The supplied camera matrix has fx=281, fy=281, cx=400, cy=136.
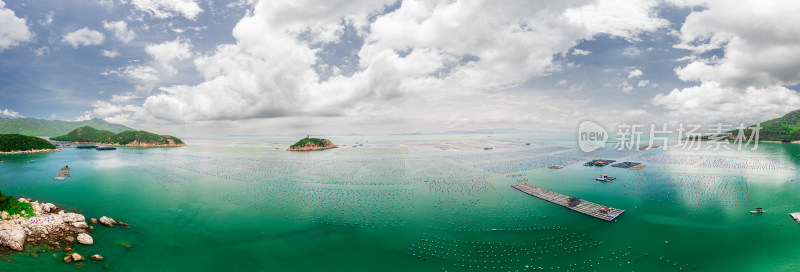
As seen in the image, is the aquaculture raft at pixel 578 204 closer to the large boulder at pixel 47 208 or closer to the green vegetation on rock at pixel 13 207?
the green vegetation on rock at pixel 13 207

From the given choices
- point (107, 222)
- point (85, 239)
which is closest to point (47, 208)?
point (107, 222)

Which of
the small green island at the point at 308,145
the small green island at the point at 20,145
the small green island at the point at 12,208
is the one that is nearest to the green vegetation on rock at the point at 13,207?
the small green island at the point at 12,208

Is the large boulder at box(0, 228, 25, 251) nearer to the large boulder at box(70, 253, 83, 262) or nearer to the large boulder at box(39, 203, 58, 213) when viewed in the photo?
the large boulder at box(70, 253, 83, 262)

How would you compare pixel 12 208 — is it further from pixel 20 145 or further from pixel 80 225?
pixel 20 145

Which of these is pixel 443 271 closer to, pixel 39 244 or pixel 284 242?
pixel 284 242

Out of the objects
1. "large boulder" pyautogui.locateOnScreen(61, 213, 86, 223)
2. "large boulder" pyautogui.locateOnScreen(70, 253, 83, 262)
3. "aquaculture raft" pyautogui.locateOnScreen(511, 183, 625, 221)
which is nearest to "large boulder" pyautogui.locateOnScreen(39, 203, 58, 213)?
"large boulder" pyautogui.locateOnScreen(61, 213, 86, 223)

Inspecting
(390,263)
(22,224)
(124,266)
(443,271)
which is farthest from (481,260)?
(22,224)
